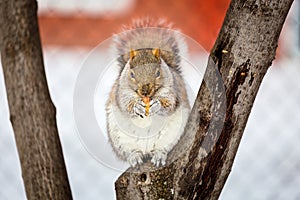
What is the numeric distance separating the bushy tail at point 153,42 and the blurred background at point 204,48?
4.21 ft

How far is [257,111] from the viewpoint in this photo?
3105 millimetres

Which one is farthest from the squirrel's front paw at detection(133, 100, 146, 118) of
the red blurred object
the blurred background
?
the red blurred object

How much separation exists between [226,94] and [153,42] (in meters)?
0.25

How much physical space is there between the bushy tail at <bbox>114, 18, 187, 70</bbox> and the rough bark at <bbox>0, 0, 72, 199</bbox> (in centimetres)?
26

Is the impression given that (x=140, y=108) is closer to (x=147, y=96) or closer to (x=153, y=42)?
(x=147, y=96)

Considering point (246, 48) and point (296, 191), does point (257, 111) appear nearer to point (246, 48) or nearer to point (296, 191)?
point (296, 191)

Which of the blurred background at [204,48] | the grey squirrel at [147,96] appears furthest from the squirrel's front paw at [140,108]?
the blurred background at [204,48]

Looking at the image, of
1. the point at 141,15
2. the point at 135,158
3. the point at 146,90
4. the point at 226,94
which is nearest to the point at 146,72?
the point at 146,90

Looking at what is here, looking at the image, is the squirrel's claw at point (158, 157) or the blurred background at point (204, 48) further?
the blurred background at point (204, 48)

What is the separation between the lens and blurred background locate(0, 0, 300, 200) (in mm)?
2617

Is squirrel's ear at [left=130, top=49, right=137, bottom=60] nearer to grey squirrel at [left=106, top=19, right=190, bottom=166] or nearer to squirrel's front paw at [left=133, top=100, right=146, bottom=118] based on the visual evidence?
grey squirrel at [left=106, top=19, right=190, bottom=166]

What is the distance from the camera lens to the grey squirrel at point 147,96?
43.6 inches

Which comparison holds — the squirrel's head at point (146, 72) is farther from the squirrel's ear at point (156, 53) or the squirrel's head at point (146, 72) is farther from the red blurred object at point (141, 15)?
the red blurred object at point (141, 15)

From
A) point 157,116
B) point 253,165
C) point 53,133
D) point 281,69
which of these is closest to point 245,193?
point 253,165
